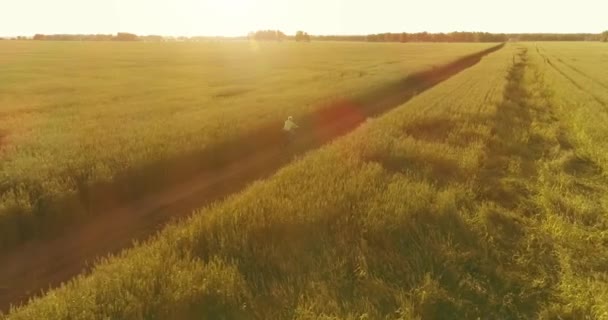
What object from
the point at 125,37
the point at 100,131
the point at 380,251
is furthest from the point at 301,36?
the point at 380,251

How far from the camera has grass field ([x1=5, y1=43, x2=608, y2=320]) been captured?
4.16 metres

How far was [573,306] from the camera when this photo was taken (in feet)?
14.6

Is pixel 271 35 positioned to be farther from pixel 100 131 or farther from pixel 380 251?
pixel 380 251

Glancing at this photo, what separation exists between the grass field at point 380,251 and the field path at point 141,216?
1.05 metres

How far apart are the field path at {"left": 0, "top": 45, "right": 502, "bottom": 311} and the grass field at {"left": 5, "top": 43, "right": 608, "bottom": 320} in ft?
3.43

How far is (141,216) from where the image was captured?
8039 millimetres

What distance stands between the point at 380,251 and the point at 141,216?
497 centimetres

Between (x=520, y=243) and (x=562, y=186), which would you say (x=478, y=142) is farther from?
(x=520, y=243)

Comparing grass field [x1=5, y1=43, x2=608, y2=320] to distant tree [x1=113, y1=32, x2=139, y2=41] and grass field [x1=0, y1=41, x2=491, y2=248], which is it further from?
distant tree [x1=113, y1=32, x2=139, y2=41]

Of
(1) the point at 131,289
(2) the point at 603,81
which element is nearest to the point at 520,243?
(1) the point at 131,289

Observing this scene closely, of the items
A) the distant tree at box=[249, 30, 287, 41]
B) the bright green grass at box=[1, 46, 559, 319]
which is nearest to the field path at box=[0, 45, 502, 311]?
the bright green grass at box=[1, 46, 559, 319]

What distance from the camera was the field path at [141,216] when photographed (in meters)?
6.04

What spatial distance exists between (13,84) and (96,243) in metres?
26.7

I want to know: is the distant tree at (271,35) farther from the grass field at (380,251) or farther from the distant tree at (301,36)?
the grass field at (380,251)
